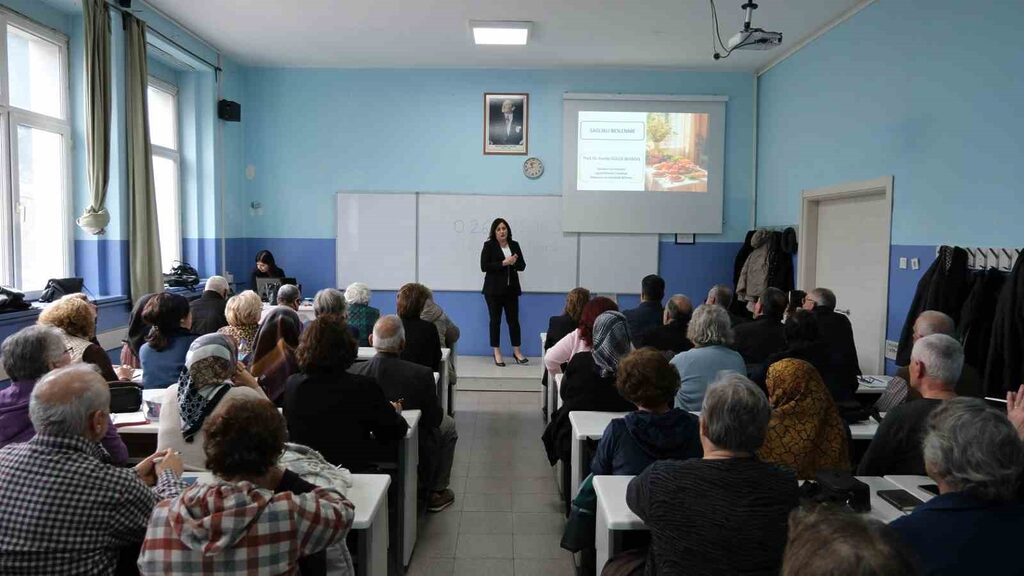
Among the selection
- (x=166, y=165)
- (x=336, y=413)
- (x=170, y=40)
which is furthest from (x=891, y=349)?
(x=166, y=165)

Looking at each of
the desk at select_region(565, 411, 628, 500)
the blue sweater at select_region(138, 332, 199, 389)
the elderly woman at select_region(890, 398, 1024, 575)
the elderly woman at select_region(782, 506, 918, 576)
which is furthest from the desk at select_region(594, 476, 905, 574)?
the blue sweater at select_region(138, 332, 199, 389)

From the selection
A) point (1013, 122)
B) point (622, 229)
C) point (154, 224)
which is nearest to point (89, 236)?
point (154, 224)

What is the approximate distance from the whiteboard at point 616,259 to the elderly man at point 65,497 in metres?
6.67

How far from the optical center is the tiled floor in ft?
11.0

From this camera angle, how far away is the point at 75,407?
1.87m

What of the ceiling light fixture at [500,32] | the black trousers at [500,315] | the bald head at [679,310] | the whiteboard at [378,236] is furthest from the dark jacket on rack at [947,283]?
the whiteboard at [378,236]

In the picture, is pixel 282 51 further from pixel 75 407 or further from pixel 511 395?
pixel 75 407

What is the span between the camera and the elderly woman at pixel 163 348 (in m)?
3.51

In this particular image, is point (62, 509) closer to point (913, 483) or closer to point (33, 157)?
point (913, 483)

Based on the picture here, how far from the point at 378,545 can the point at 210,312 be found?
9.59 feet

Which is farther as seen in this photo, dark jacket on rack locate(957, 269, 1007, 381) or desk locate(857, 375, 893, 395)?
desk locate(857, 375, 893, 395)

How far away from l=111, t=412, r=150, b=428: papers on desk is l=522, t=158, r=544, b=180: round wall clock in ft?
18.6

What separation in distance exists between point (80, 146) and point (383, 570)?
4927 mm

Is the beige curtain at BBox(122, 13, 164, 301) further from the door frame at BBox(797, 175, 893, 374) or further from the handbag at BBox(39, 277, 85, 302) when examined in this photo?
the door frame at BBox(797, 175, 893, 374)
